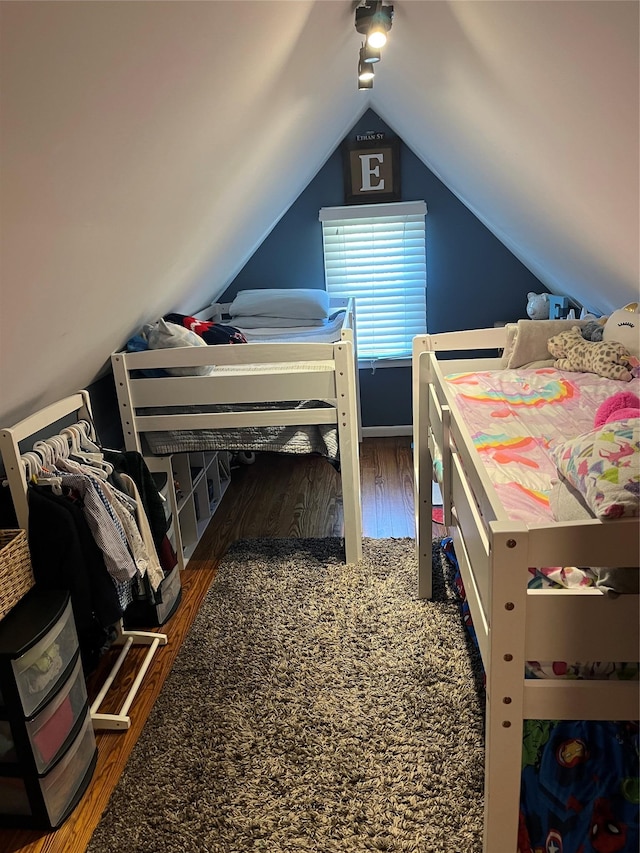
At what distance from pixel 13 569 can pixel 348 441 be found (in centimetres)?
137

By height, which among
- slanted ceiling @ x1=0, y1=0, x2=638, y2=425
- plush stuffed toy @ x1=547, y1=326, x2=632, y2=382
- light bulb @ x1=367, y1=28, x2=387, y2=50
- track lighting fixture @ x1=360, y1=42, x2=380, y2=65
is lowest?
plush stuffed toy @ x1=547, y1=326, x2=632, y2=382

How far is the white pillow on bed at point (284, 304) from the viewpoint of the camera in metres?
3.85

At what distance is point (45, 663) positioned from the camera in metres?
1.58

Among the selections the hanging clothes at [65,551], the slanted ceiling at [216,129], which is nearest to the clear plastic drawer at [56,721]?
the hanging clothes at [65,551]

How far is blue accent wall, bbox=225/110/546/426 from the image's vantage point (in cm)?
405

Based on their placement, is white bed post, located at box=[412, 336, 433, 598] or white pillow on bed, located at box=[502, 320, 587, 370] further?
white pillow on bed, located at box=[502, 320, 587, 370]

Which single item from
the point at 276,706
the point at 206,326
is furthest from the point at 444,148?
the point at 276,706

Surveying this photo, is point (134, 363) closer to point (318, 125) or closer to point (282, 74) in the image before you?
point (282, 74)

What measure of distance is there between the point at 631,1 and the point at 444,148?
2.08 metres

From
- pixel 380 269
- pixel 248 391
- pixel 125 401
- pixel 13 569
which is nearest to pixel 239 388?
pixel 248 391

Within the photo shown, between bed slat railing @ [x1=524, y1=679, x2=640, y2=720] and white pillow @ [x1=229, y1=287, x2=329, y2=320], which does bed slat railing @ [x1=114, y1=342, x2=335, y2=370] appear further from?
bed slat railing @ [x1=524, y1=679, x2=640, y2=720]

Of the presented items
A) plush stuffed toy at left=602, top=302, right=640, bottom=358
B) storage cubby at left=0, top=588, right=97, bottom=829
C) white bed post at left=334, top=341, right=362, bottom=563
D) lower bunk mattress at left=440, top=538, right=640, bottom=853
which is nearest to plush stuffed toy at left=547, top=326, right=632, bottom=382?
plush stuffed toy at left=602, top=302, right=640, bottom=358

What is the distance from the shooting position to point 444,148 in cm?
297

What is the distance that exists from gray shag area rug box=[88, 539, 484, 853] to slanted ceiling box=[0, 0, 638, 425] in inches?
44.0
